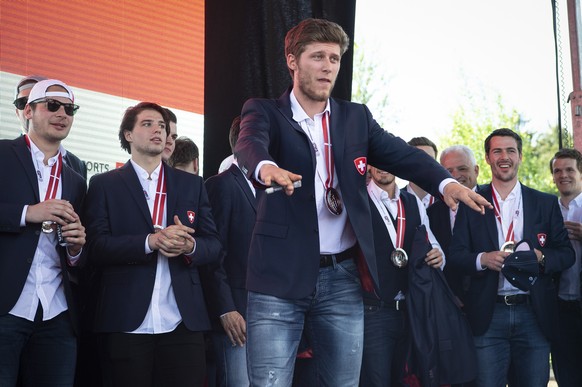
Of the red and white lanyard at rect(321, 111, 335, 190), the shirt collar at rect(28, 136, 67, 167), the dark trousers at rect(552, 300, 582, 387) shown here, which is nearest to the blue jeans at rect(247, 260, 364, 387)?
the red and white lanyard at rect(321, 111, 335, 190)

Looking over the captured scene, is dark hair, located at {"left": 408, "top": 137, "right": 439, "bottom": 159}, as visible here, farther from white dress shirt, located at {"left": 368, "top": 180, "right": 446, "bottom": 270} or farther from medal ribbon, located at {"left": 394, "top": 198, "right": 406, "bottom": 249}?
medal ribbon, located at {"left": 394, "top": 198, "right": 406, "bottom": 249}

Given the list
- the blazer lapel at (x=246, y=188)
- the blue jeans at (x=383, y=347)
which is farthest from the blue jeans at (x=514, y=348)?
the blazer lapel at (x=246, y=188)

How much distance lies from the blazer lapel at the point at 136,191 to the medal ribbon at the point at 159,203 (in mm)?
50

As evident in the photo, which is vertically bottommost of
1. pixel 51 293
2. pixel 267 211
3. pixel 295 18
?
pixel 51 293

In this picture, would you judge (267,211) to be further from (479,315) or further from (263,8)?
(263,8)

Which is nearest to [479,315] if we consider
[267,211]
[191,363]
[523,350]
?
[523,350]

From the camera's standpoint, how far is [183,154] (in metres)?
4.48

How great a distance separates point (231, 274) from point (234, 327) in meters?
0.33

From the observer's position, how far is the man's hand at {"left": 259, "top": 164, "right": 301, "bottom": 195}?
86.5 inches

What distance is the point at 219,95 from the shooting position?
5031mm

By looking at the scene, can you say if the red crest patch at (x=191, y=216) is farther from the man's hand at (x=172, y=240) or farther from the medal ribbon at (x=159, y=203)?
the man's hand at (x=172, y=240)

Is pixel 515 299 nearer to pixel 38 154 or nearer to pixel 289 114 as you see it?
pixel 289 114

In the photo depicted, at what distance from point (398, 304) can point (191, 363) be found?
4.40ft

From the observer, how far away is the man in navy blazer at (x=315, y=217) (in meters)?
2.61
